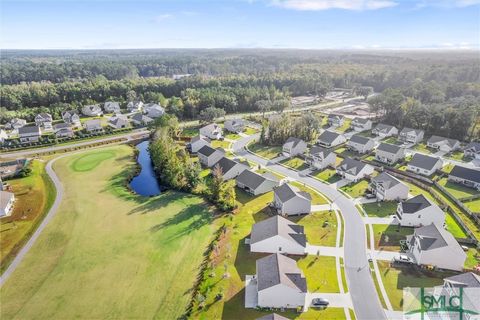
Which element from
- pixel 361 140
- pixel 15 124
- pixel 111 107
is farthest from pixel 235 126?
pixel 15 124

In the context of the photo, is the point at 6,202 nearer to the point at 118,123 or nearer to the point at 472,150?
the point at 118,123

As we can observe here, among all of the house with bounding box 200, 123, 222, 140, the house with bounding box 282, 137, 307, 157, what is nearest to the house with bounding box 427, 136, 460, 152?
the house with bounding box 282, 137, 307, 157

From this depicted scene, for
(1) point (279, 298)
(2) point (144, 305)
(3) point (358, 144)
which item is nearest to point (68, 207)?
(2) point (144, 305)

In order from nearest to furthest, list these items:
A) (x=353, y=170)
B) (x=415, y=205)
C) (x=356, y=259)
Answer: (x=356, y=259), (x=415, y=205), (x=353, y=170)

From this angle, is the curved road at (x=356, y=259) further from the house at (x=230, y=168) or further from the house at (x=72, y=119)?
the house at (x=72, y=119)

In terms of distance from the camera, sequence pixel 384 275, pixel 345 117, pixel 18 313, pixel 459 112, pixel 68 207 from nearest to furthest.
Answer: pixel 18 313
pixel 384 275
pixel 68 207
pixel 459 112
pixel 345 117

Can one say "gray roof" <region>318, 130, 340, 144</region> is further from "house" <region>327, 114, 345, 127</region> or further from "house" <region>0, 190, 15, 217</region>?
"house" <region>0, 190, 15, 217</region>

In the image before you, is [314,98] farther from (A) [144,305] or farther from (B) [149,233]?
(A) [144,305]
